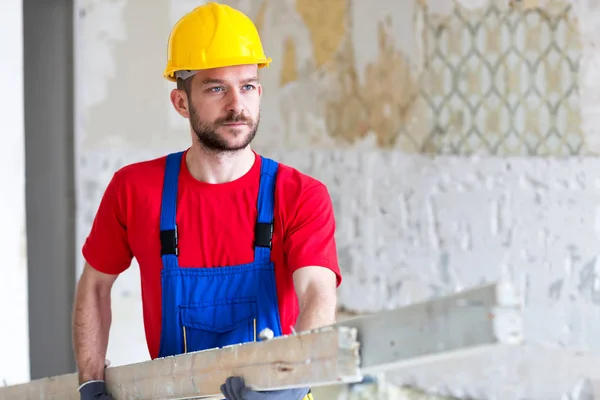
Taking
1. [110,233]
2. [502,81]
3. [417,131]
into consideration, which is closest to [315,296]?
[110,233]

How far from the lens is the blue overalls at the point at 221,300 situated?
2.08 metres

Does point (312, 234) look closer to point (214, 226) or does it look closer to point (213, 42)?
point (214, 226)

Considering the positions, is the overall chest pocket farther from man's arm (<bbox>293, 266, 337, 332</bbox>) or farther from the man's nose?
the man's nose

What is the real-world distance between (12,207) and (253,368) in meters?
2.10

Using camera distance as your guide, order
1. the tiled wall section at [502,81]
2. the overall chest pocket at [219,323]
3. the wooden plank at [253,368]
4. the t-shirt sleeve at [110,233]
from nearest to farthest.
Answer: the wooden plank at [253,368] < the overall chest pocket at [219,323] < the t-shirt sleeve at [110,233] < the tiled wall section at [502,81]

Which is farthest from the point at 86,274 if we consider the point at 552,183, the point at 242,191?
the point at 552,183

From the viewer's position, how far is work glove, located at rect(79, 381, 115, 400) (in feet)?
6.97

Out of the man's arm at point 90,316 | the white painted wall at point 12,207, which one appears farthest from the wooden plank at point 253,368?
the white painted wall at point 12,207

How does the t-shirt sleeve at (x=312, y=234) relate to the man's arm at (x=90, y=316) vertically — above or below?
above

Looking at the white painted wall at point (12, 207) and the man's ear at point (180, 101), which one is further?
the white painted wall at point (12, 207)

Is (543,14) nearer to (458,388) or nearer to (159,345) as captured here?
(458,388)

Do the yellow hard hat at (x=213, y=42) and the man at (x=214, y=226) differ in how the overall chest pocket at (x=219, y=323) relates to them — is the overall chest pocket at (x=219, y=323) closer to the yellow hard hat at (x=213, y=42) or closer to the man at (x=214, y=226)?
the man at (x=214, y=226)

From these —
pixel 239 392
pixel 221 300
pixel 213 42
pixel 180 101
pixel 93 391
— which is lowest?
pixel 93 391

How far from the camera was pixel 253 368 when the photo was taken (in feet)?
5.22
